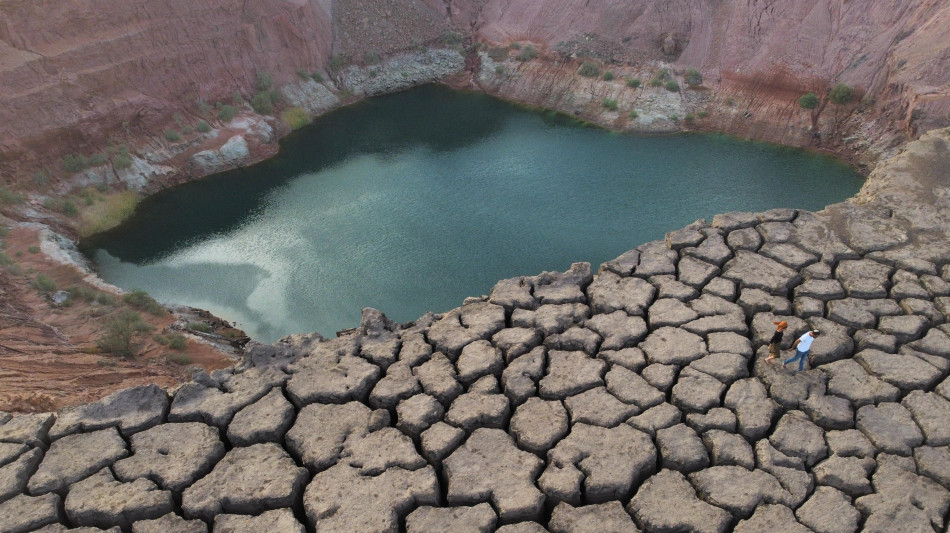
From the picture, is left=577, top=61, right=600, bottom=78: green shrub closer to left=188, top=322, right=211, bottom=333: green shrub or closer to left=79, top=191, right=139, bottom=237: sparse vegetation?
left=79, top=191, right=139, bottom=237: sparse vegetation

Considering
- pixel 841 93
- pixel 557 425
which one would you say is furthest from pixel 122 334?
pixel 841 93

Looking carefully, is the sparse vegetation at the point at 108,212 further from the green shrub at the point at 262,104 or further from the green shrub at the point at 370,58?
the green shrub at the point at 370,58

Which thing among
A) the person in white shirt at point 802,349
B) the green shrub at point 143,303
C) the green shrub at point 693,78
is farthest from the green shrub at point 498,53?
the person in white shirt at point 802,349

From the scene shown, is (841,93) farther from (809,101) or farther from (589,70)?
(589,70)

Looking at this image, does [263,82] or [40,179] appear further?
[263,82]

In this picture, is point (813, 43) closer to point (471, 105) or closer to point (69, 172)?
point (471, 105)

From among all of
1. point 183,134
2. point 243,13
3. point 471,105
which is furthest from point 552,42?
point 183,134

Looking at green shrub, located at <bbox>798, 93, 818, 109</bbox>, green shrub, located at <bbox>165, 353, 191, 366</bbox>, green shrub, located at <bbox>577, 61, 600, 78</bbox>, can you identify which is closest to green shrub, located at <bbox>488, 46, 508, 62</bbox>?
green shrub, located at <bbox>577, 61, 600, 78</bbox>
